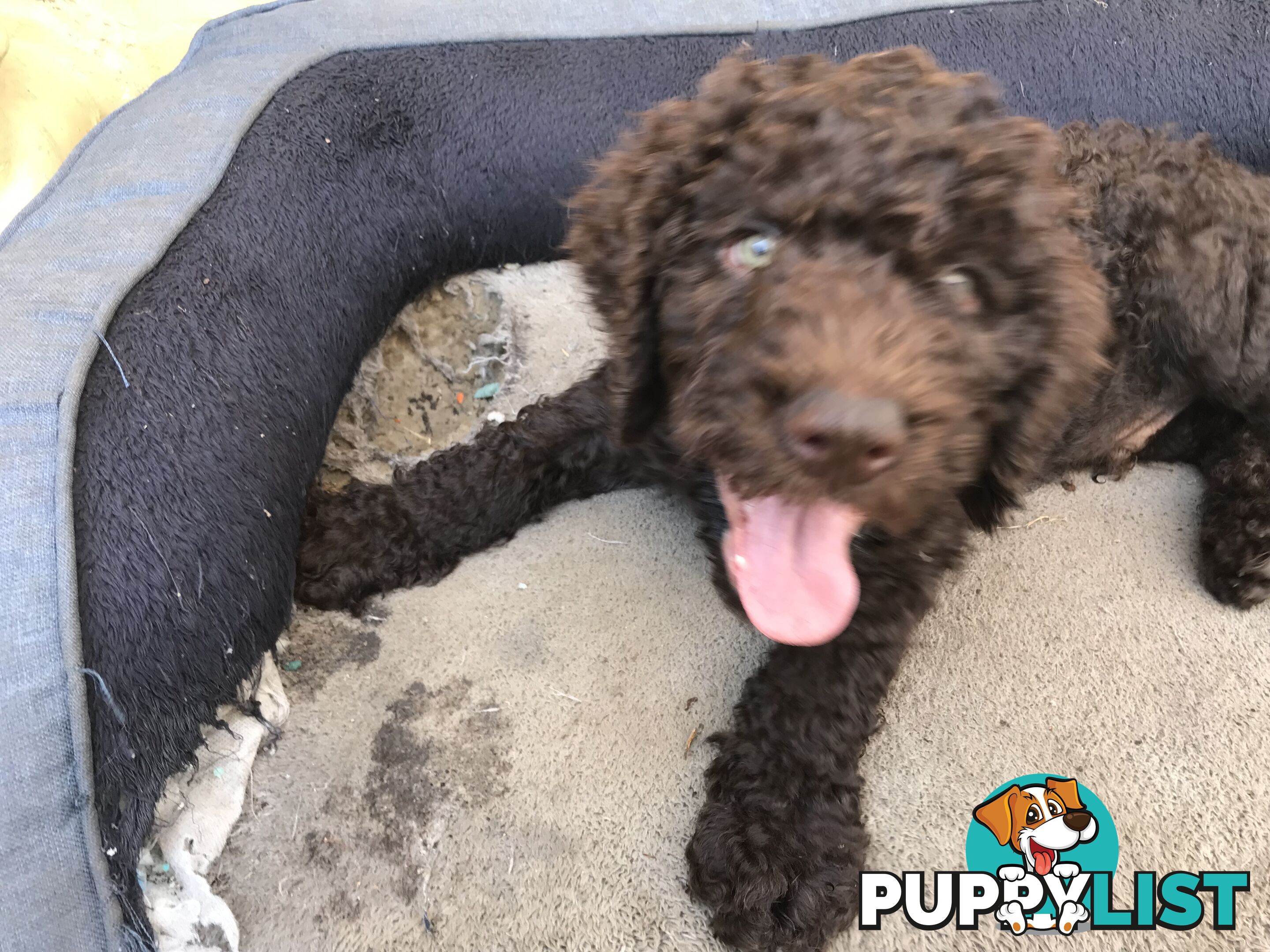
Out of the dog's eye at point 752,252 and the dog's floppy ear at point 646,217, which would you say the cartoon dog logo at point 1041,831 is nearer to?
the dog's floppy ear at point 646,217

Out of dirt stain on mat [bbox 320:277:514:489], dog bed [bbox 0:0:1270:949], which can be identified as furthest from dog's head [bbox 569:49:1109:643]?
dirt stain on mat [bbox 320:277:514:489]

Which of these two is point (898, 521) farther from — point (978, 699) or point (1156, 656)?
point (1156, 656)

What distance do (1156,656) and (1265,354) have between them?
0.69 meters

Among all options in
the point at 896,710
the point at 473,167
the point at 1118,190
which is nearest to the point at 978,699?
the point at 896,710

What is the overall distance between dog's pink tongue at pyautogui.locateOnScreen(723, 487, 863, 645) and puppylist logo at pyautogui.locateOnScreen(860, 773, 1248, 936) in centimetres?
55

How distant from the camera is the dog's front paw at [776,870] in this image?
1354mm

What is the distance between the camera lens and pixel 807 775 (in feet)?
4.88

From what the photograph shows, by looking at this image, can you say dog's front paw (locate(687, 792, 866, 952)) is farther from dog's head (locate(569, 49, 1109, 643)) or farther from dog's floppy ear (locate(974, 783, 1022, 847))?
dog's head (locate(569, 49, 1109, 643))

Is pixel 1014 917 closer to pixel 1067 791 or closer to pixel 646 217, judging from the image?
pixel 1067 791

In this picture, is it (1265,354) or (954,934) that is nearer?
(954,934)

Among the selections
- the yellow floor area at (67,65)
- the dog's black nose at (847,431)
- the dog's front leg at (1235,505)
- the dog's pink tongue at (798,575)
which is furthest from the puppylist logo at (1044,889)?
the yellow floor area at (67,65)

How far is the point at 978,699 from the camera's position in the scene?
173cm

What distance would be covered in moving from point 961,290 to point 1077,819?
1.09m

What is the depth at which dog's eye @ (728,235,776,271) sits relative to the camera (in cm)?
114
